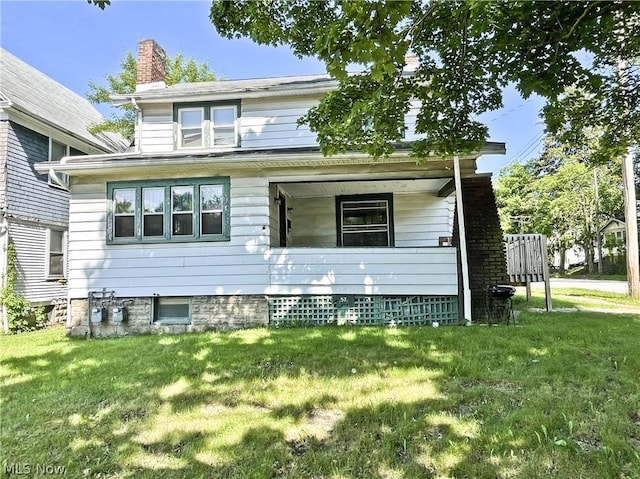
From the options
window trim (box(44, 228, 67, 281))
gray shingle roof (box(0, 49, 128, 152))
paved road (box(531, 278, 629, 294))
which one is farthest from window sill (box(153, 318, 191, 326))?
paved road (box(531, 278, 629, 294))

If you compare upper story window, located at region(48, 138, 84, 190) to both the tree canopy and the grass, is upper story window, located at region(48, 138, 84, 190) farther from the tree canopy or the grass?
the tree canopy

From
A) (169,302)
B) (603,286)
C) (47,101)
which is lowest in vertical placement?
(603,286)

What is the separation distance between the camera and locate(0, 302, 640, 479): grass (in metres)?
2.76

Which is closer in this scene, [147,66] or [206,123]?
[206,123]

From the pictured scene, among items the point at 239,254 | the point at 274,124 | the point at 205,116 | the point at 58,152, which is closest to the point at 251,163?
the point at 239,254

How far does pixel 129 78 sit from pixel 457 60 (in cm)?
2134

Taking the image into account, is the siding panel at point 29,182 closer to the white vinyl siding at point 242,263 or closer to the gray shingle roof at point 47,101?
the gray shingle roof at point 47,101

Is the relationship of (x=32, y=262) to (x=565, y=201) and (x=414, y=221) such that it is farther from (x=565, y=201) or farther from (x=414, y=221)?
(x=565, y=201)

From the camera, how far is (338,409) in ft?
11.7

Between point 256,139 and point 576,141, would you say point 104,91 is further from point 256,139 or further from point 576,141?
point 576,141

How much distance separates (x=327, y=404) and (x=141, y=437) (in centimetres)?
163

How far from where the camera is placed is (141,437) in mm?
3193

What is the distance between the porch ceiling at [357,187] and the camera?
9.20 metres

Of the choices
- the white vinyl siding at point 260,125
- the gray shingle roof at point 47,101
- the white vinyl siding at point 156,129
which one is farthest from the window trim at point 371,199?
the gray shingle roof at point 47,101
